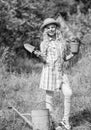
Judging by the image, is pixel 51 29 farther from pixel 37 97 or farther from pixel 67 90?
pixel 37 97

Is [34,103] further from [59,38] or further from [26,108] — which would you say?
[59,38]

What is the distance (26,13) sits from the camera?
904 cm

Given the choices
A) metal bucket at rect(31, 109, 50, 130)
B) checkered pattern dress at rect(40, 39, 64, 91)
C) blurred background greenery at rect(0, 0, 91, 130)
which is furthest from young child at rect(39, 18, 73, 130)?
blurred background greenery at rect(0, 0, 91, 130)

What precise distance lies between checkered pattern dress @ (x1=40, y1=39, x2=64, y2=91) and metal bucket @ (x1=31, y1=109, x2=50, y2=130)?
371 millimetres

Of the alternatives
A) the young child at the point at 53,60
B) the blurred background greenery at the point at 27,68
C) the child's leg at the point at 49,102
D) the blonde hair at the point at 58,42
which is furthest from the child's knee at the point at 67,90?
the blurred background greenery at the point at 27,68

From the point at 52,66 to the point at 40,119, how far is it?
0.78 m

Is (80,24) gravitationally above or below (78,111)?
above

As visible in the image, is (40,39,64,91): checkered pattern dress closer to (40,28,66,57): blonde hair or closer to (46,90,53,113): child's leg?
(40,28,66,57): blonde hair

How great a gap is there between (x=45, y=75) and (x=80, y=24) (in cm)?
731

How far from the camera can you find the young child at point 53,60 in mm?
3854

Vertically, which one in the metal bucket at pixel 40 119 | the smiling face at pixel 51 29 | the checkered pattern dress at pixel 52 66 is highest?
the smiling face at pixel 51 29

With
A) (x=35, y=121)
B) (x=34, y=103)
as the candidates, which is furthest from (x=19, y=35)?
(x=35, y=121)

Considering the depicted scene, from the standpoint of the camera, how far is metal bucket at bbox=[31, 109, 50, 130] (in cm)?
367

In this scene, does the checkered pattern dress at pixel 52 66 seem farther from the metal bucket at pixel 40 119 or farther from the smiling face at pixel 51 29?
the metal bucket at pixel 40 119
